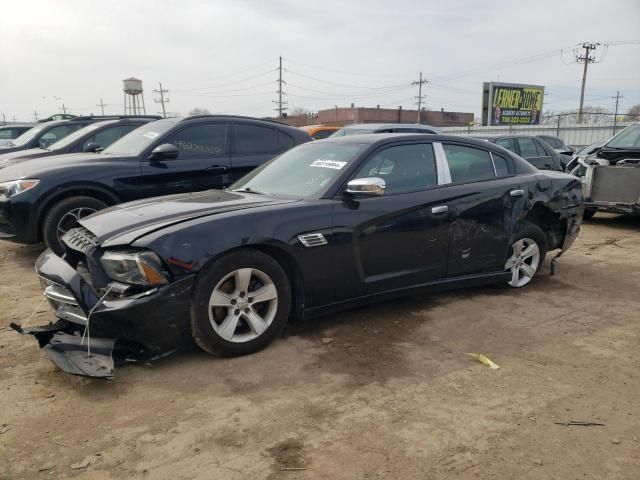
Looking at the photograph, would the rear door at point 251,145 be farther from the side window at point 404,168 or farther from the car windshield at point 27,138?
the car windshield at point 27,138

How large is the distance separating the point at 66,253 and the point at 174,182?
2786 mm

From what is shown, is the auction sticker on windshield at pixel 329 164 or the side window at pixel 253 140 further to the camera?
the side window at pixel 253 140

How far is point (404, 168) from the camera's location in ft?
14.3

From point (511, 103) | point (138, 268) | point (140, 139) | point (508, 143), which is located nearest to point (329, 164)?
point (138, 268)

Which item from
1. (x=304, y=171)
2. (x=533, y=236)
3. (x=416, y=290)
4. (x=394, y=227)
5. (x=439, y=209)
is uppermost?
(x=304, y=171)

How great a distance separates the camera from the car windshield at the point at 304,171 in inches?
161

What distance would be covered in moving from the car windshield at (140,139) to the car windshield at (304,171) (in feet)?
7.59

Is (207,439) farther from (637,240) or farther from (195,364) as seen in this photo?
(637,240)

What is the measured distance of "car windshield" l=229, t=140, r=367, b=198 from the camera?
4.08 m

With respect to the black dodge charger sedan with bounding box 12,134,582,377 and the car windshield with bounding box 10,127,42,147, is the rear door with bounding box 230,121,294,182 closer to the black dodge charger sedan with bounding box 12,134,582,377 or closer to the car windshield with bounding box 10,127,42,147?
the black dodge charger sedan with bounding box 12,134,582,377

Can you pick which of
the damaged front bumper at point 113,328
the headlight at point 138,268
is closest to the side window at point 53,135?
the damaged front bumper at point 113,328

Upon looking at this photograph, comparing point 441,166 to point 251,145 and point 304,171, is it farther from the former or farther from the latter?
point 251,145

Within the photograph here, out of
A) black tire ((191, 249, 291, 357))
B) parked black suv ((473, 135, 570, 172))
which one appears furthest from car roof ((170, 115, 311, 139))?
parked black suv ((473, 135, 570, 172))

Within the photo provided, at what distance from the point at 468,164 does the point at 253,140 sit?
10.8ft
